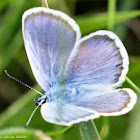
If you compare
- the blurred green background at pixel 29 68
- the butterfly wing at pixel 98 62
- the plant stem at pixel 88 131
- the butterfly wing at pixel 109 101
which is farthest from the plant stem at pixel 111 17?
the plant stem at pixel 88 131

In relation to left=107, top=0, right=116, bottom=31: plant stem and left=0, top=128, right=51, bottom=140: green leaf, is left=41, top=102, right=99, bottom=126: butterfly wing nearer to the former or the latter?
left=0, top=128, right=51, bottom=140: green leaf

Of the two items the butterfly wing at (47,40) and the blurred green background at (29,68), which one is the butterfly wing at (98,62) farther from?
the blurred green background at (29,68)

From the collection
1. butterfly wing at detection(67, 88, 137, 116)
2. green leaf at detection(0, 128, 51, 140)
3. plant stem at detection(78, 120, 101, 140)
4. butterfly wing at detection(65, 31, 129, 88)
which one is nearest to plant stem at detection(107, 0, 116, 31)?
butterfly wing at detection(65, 31, 129, 88)

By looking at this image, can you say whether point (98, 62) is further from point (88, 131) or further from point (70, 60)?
point (88, 131)

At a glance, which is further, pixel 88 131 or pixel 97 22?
pixel 97 22

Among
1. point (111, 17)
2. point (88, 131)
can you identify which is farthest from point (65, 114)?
point (111, 17)

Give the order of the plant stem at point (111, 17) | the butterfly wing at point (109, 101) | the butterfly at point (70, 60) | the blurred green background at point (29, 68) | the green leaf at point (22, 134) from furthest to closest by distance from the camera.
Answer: the plant stem at point (111, 17), the blurred green background at point (29, 68), the butterfly at point (70, 60), the butterfly wing at point (109, 101), the green leaf at point (22, 134)
